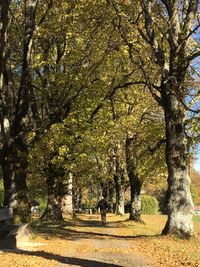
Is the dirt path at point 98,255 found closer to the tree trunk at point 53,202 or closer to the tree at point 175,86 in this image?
the tree at point 175,86

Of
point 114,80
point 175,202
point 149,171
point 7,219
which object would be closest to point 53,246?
point 7,219

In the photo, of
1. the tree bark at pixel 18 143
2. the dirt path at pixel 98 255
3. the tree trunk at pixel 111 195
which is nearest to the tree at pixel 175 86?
the dirt path at pixel 98 255

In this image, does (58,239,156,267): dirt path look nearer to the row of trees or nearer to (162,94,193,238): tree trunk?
(162,94,193,238): tree trunk

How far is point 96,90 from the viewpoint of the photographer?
26.7 metres

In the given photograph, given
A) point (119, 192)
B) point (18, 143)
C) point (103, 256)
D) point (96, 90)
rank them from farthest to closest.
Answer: point (119, 192), point (96, 90), point (18, 143), point (103, 256)

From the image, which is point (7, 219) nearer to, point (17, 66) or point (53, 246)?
point (53, 246)

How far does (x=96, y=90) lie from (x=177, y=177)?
8.91 meters

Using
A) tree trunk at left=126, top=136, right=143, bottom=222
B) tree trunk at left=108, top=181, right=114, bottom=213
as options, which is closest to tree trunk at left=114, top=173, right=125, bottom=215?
tree trunk at left=108, top=181, right=114, bottom=213

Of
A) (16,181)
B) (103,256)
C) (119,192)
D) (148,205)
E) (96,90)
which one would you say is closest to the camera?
(103,256)

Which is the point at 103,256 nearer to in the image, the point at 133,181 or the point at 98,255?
the point at 98,255

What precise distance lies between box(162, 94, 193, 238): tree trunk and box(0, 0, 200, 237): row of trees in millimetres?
40

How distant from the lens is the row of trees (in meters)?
19.9

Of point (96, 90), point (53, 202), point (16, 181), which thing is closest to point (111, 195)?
point (53, 202)

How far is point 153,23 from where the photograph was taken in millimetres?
21078
